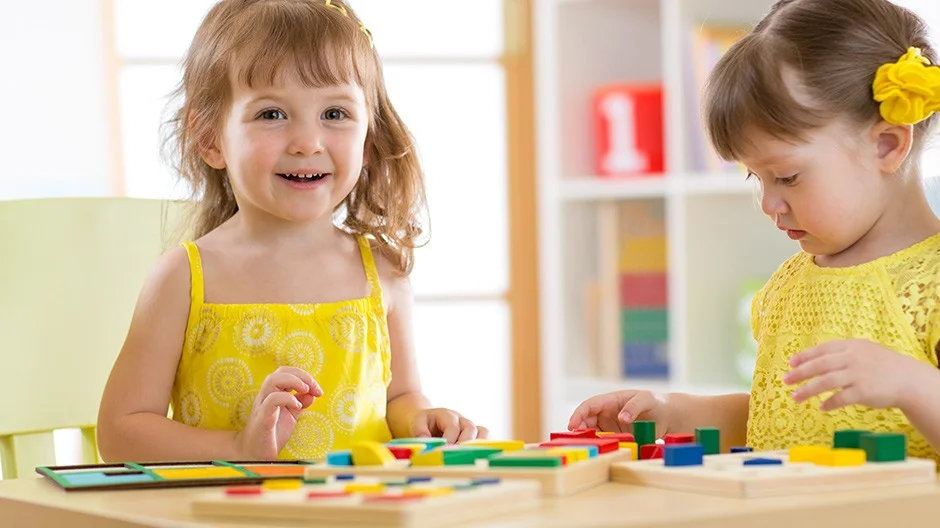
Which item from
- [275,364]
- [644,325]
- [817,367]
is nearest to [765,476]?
[817,367]

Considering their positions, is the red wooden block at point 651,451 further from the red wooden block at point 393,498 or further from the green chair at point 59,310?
the green chair at point 59,310

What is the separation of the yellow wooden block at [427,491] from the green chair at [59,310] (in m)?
0.84

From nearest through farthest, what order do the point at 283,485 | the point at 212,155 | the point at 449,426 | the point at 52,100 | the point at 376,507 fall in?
the point at 376,507 < the point at 283,485 < the point at 449,426 < the point at 212,155 < the point at 52,100

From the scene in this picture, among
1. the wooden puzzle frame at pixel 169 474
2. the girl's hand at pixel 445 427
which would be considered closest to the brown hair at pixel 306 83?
the girl's hand at pixel 445 427

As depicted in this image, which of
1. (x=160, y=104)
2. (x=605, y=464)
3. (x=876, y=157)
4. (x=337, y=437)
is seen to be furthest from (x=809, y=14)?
(x=160, y=104)

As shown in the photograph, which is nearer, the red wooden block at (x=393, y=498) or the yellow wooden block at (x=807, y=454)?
the red wooden block at (x=393, y=498)

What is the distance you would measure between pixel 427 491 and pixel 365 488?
0.15 ft

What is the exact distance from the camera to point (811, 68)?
1.14 metres

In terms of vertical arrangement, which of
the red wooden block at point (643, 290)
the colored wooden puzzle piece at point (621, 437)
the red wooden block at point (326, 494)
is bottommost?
the red wooden block at point (326, 494)

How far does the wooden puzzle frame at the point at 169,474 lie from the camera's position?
0.84 m

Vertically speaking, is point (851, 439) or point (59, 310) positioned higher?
point (59, 310)

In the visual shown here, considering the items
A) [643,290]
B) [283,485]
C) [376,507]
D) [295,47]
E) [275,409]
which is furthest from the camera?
[643,290]

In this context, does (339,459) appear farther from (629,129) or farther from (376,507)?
(629,129)

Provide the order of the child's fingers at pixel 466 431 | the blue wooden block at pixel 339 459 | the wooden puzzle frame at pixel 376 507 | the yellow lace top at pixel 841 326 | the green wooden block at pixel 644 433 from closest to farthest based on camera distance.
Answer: the wooden puzzle frame at pixel 376 507 → the blue wooden block at pixel 339 459 → the green wooden block at pixel 644 433 → the yellow lace top at pixel 841 326 → the child's fingers at pixel 466 431
